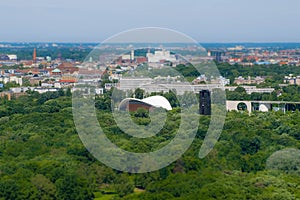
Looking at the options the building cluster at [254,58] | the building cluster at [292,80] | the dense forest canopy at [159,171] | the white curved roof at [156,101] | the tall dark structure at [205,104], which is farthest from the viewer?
the building cluster at [254,58]

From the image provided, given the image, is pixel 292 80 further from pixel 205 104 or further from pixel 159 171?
pixel 159 171

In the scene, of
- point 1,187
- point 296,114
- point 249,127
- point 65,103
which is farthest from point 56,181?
point 65,103

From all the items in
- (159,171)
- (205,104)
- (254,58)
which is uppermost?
(205,104)

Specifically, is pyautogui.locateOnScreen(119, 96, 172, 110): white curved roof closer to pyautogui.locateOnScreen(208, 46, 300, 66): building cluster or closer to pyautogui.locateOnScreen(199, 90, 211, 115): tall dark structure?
pyautogui.locateOnScreen(199, 90, 211, 115): tall dark structure

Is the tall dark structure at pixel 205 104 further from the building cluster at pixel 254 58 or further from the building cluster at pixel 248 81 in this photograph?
the building cluster at pixel 254 58

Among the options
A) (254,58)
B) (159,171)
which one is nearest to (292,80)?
(254,58)

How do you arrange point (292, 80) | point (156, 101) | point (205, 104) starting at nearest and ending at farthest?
point (205, 104) → point (156, 101) → point (292, 80)

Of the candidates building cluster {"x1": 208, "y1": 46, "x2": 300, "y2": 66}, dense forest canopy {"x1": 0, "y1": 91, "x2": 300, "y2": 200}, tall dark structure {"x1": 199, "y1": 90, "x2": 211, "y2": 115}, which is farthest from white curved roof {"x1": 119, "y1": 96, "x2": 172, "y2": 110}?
building cluster {"x1": 208, "y1": 46, "x2": 300, "y2": 66}

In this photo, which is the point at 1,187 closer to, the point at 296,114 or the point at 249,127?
the point at 249,127

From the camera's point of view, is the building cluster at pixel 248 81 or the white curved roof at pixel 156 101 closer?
the white curved roof at pixel 156 101

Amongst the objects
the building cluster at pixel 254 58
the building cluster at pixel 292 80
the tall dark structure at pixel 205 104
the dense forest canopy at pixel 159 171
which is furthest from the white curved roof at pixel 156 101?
the building cluster at pixel 254 58

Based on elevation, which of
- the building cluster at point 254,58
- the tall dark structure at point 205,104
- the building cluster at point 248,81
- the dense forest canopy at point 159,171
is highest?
the tall dark structure at point 205,104
